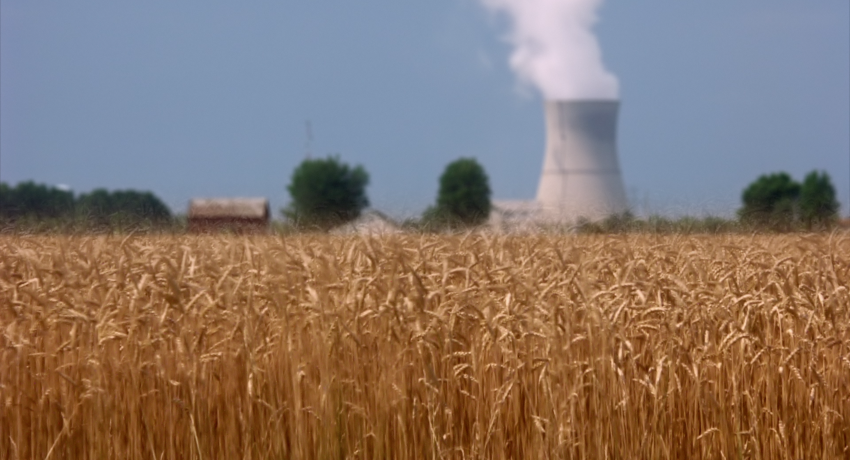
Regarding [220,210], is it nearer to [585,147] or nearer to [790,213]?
[790,213]

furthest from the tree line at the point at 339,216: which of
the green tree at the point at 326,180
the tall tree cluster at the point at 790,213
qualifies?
the green tree at the point at 326,180

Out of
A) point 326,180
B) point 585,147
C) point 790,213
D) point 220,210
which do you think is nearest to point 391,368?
point 790,213

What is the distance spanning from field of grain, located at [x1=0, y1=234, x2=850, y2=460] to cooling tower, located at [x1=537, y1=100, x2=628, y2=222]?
25.8 m

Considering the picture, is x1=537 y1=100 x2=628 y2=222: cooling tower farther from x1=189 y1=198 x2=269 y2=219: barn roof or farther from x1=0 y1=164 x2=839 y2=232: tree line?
x1=0 y1=164 x2=839 y2=232: tree line

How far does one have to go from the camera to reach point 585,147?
29828 millimetres

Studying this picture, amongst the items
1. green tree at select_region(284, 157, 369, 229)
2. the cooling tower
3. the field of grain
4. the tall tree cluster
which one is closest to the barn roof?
the field of grain

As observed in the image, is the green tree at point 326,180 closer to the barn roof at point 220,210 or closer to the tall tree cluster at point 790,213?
the barn roof at point 220,210

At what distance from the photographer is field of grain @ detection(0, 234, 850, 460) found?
3.02 metres

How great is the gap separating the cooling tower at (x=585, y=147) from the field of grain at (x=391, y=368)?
2583 cm

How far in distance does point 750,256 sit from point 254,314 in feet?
7.31

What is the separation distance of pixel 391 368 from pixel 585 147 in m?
27.4

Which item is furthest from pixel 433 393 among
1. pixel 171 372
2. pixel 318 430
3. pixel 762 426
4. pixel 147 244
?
pixel 147 244

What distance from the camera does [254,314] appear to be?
310cm

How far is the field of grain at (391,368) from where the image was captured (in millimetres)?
3021
